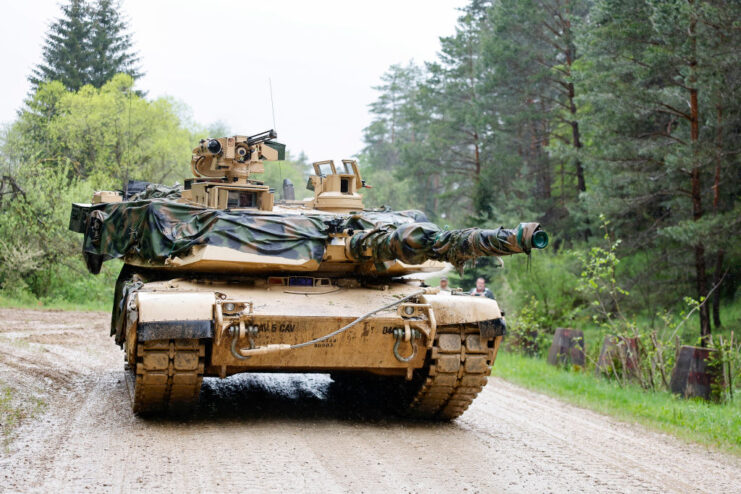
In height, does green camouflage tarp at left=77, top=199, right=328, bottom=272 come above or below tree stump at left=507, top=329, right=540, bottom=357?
above

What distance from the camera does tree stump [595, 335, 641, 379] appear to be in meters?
13.3

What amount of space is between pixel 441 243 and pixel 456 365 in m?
1.95

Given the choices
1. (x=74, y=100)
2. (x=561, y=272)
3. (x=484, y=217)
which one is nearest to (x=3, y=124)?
(x=74, y=100)

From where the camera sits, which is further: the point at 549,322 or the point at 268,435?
the point at 549,322

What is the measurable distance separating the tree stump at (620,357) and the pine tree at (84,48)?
19.7 meters

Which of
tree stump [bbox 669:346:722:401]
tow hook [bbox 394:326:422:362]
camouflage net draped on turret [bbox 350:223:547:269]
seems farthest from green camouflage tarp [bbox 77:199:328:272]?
tree stump [bbox 669:346:722:401]

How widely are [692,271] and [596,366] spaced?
7351mm

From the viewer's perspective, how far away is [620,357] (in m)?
13.5

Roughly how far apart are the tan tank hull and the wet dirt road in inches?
18.0

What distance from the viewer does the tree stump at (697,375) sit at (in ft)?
38.8

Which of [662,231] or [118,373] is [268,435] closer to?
[118,373]

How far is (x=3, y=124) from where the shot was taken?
27.6 m

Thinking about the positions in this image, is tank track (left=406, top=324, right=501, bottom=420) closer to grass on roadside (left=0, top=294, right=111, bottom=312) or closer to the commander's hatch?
the commander's hatch

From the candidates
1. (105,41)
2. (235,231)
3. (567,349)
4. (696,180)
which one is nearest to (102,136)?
(105,41)
